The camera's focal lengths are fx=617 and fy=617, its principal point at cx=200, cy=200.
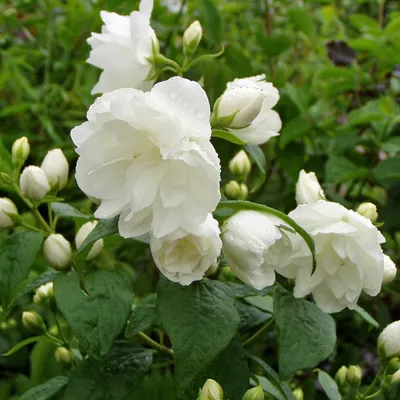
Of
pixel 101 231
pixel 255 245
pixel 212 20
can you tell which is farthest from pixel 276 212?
pixel 212 20

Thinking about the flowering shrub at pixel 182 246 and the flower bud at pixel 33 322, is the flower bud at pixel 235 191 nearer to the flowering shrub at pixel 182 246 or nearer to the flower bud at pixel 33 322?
the flowering shrub at pixel 182 246

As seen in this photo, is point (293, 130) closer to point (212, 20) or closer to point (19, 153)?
point (212, 20)

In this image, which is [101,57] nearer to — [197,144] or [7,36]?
[197,144]

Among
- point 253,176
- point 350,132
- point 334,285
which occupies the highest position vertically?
point 334,285

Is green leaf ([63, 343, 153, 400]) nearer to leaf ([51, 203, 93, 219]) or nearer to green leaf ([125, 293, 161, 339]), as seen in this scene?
green leaf ([125, 293, 161, 339])

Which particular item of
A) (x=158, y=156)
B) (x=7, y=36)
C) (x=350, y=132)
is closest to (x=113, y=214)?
(x=158, y=156)

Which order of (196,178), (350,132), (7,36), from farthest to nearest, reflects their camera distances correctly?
1. (7,36)
2. (350,132)
3. (196,178)
